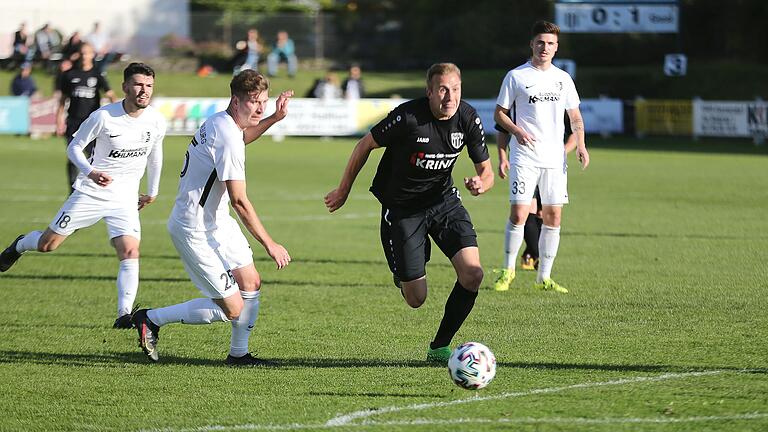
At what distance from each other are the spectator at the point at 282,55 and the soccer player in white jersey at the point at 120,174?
38347mm

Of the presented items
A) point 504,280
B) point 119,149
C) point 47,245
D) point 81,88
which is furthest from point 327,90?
point 119,149

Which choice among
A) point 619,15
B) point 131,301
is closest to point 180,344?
point 131,301

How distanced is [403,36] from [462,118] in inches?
1977

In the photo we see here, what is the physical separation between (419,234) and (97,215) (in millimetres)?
3124

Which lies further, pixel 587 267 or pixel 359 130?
pixel 359 130

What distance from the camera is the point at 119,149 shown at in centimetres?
972

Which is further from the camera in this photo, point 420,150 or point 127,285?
point 127,285

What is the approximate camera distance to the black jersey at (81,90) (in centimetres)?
1523

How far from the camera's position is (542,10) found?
54.1m

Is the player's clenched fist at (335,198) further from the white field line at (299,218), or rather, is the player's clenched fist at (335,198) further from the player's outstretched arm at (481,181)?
the white field line at (299,218)

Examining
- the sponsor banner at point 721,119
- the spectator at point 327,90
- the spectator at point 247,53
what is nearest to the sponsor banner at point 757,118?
the sponsor banner at point 721,119

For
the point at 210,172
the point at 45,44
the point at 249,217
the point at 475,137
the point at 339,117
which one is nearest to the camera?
the point at 249,217

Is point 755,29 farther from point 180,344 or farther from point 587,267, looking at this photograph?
point 180,344

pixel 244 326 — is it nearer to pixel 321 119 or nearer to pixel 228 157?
pixel 228 157
